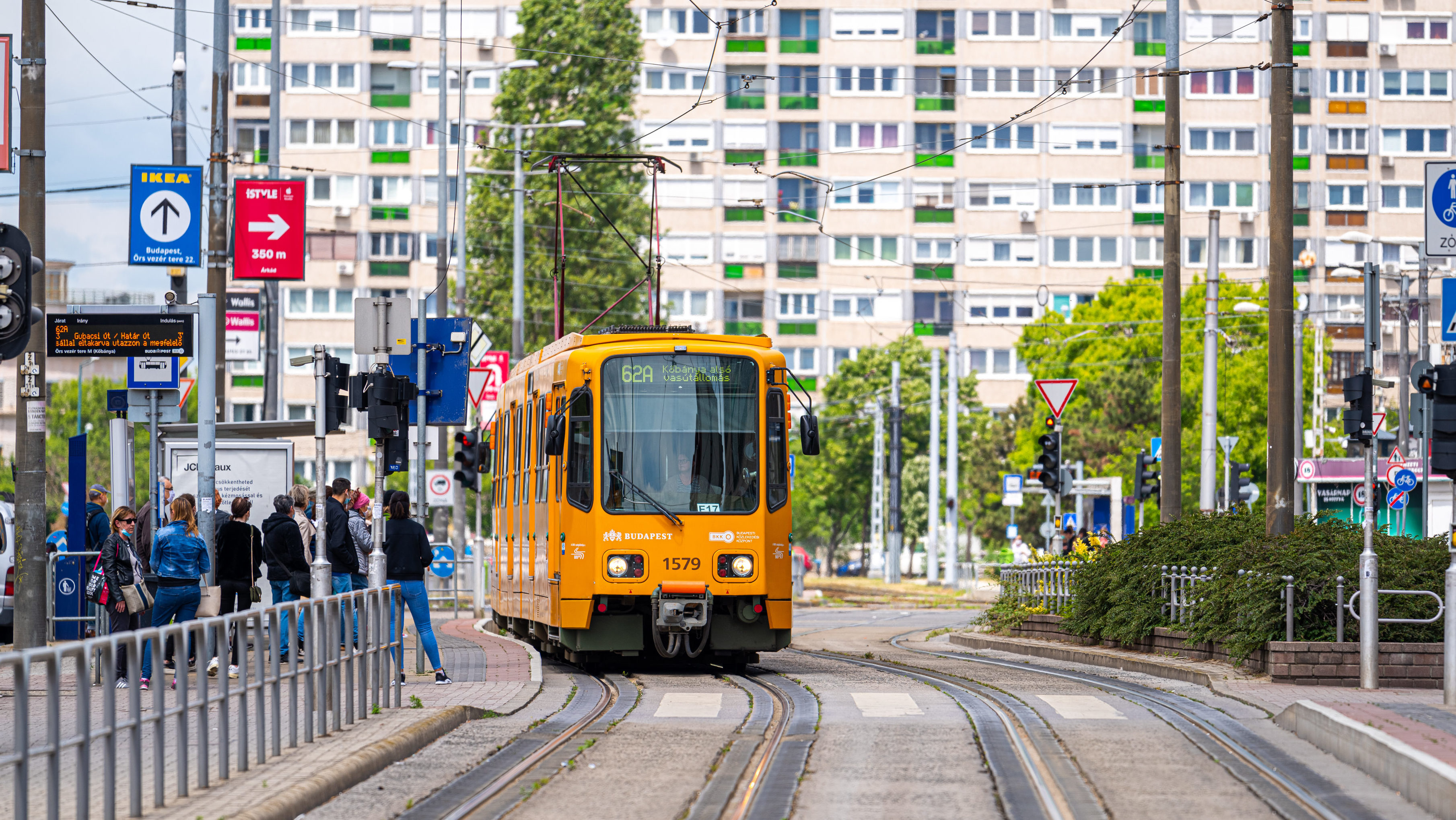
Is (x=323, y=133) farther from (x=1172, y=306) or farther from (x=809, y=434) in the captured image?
(x=809, y=434)

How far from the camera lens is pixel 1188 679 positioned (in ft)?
64.9

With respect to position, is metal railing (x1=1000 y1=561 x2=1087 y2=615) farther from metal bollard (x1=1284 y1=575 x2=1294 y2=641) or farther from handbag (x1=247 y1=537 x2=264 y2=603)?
→ handbag (x1=247 y1=537 x2=264 y2=603)

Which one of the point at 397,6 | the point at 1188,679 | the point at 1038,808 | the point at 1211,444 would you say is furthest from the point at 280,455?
the point at 397,6

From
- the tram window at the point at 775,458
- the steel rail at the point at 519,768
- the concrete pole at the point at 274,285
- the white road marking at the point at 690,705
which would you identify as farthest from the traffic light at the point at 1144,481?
the steel rail at the point at 519,768

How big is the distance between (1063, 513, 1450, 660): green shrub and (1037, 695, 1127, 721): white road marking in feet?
8.11

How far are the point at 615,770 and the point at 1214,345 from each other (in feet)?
88.0

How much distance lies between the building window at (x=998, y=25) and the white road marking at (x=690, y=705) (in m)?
76.4

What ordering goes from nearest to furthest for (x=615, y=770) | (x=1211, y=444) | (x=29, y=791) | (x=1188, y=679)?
1. (x=29, y=791)
2. (x=615, y=770)
3. (x=1188, y=679)
4. (x=1211, y=444)

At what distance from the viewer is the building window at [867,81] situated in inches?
3585

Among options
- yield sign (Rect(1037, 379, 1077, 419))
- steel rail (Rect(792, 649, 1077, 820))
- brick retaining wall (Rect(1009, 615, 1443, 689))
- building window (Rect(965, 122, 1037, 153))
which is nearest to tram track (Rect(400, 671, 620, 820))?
steel rail (Rect(792, 649, 1077, 820))

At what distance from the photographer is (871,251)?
304ft

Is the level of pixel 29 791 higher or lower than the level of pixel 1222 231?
lower

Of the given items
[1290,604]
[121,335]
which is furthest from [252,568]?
[1290,604]

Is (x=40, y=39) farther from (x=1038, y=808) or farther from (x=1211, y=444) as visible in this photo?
(x=1211, y=444)
